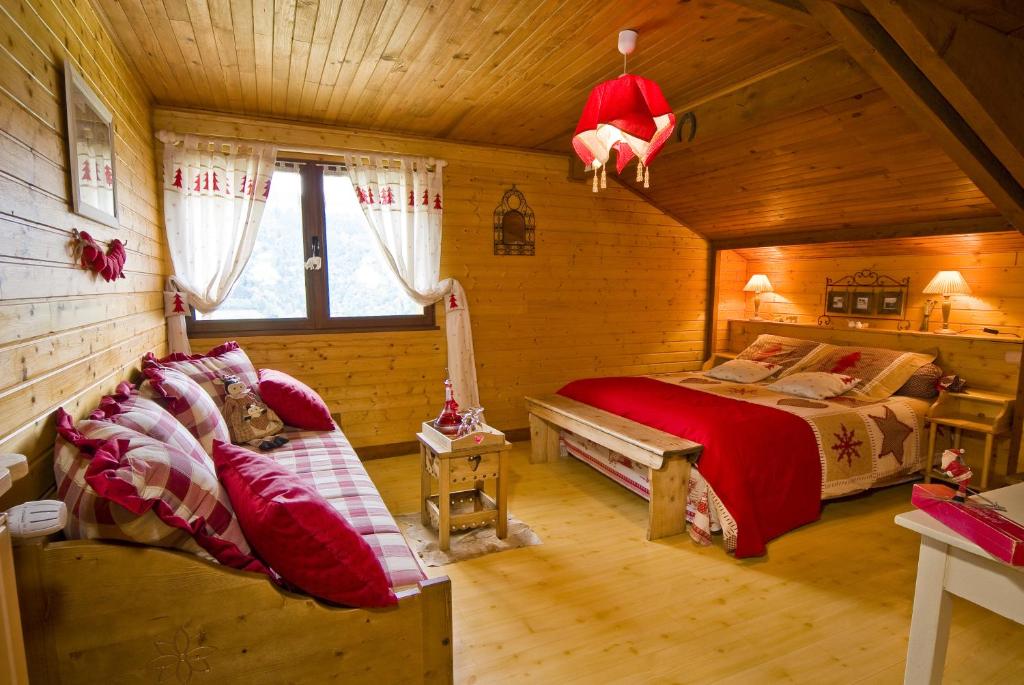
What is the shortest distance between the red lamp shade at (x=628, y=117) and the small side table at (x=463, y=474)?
1405 mm

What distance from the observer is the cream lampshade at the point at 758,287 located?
4.68m

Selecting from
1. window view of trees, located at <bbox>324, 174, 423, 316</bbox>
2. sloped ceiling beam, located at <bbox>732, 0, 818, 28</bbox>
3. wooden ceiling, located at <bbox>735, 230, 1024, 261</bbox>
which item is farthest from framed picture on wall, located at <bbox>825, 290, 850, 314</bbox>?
window view of trees, located at <bbox>324, 174, 423, 316</bbox>

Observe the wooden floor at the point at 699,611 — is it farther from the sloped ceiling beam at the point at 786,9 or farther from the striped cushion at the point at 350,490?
the sloped ceiling beam at the point at 786,9

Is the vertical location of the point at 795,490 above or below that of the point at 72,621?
below

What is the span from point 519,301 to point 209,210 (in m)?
2.20

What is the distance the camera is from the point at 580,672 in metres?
1.74

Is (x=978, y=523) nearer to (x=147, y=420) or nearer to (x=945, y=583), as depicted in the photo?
(x=945, y=583)

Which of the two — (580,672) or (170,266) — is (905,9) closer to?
(580,672)

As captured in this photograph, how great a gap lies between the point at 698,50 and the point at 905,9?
84 centimetres

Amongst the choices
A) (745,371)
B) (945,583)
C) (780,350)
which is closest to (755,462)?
(945,583)

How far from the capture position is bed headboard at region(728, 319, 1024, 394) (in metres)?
3.20

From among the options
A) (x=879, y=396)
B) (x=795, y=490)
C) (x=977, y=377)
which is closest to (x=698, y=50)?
(x=795, y=490)

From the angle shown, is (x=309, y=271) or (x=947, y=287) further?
(x=309, y=271)

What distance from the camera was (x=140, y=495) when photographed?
1138 mm
